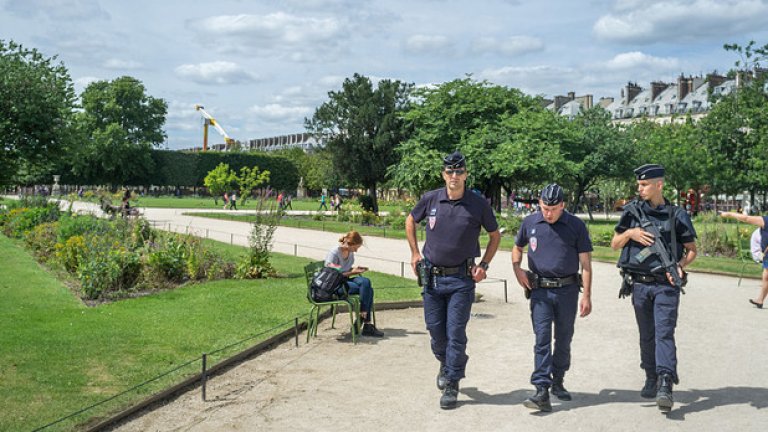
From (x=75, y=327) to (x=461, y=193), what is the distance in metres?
5.53

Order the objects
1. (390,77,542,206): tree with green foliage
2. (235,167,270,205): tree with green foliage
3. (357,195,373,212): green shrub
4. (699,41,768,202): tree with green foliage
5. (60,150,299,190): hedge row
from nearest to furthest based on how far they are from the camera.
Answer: (699,41,768,202): tree with green foliage
(390,77,542,206): tree with green foliage
(357,195,373,212): green shrub
(235,167,270,205): tree with green foliage
(60,150,299,190): hedge row

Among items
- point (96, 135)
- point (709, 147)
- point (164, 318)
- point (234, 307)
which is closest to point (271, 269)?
point (234, 307)

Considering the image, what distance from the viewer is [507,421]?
19.3ft

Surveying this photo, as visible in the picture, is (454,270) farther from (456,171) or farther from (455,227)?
(456,171)

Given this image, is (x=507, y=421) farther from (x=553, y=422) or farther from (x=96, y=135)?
(x=96, y=135)

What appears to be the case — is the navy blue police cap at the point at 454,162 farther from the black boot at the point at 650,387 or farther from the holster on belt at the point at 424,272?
the black boot at the point at 650,387

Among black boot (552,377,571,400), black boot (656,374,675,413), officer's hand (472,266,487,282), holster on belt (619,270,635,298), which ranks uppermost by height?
officer's hand (472,266,487,282)

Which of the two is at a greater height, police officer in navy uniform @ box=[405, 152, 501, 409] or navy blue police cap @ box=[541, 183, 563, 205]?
navy blue police cap @ box=[541, 183, 563, 205]

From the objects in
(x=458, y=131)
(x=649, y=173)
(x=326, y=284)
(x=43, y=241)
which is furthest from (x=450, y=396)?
(x=458, y=131)

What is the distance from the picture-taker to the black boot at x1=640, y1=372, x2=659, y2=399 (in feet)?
21.3

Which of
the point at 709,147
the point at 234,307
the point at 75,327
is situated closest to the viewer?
the point at 75,327

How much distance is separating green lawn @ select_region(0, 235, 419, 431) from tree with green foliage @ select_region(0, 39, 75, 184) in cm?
1246

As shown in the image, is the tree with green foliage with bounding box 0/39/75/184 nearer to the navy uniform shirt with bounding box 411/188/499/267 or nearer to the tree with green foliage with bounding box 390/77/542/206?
the tree with green foliage with bounding box 390/77/542/206

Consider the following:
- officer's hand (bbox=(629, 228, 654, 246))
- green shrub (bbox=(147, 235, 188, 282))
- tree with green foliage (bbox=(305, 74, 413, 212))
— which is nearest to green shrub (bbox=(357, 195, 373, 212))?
tree with green foliage (bbox=(305, 74, 413, 212))
